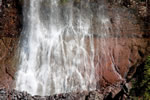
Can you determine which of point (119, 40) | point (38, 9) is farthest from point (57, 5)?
point (119, 40)

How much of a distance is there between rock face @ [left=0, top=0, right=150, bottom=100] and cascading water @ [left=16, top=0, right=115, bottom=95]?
0.98ft

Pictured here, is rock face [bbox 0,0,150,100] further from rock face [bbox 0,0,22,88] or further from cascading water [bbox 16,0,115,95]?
cascading water [bbox 16,0,115,95]

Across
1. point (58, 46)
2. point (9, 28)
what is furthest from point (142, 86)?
point (9, 28)

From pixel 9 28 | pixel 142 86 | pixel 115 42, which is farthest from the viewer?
pixel 9 28

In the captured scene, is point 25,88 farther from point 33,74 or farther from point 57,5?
point 57,5

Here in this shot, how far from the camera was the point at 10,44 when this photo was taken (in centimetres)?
859

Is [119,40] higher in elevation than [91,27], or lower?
lower

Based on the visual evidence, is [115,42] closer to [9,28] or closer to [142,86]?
[142,86]

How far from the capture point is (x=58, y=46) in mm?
8438

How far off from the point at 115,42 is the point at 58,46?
214 centimetres

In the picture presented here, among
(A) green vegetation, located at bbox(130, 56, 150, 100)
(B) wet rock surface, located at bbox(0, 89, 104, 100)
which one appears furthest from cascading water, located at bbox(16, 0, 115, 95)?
(A) green vegetation, located at bbox(130, 56, 150, 100)

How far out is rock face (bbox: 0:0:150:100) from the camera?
319 inches

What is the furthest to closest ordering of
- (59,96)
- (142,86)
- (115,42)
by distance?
1. (115,42)
2. (59,96)
3. (142,86)

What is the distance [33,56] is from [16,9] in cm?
194
